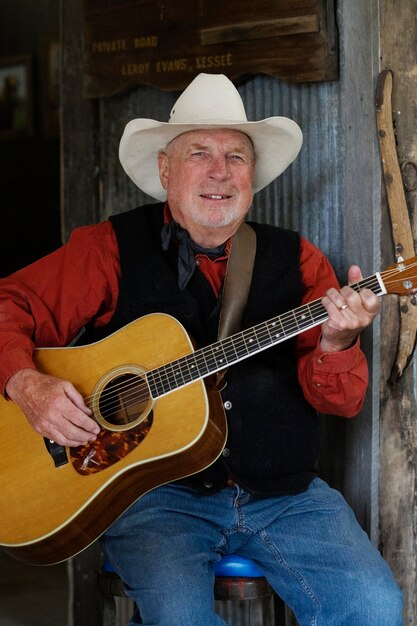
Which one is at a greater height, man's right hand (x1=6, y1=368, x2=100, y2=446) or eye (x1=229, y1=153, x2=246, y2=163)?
eye (x1=229, y1=153, x2=246, y2=163)

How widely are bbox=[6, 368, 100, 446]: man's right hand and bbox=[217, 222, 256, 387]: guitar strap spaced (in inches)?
15.1

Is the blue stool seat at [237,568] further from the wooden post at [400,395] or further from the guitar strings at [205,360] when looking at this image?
the wooden post at [400,395]

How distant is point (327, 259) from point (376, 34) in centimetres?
73

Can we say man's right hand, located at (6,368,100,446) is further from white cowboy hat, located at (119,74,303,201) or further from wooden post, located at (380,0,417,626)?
wooden post, located at (380,0,417,626)

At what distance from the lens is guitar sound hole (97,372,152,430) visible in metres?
2.64

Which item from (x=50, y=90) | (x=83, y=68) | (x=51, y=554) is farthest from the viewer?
(x=50, y=90)

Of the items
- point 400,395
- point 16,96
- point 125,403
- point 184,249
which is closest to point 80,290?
point 184,249

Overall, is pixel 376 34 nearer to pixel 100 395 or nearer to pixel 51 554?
A: pixel 100 395

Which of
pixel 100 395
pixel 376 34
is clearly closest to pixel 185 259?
pixel 100 395

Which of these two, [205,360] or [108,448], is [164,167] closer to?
[205,360]

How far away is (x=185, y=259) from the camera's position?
2.92 meters

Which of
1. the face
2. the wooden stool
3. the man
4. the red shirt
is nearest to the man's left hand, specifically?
the man

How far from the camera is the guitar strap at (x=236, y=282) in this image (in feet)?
9.16

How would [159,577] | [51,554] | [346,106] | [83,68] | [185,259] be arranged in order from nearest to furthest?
[159,577]
[51,554]
[185,259]
[346,106]
[83,68]
